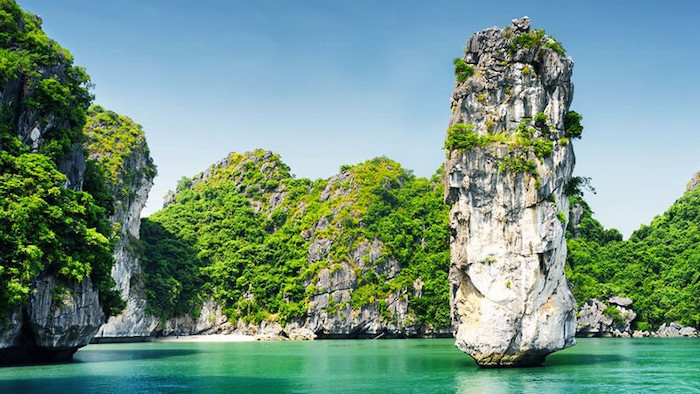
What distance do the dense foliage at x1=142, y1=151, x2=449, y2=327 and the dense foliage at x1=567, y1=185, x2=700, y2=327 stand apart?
19.9 meters

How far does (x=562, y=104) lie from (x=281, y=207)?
74.6 m

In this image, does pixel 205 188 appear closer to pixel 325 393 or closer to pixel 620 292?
pixel 620 292

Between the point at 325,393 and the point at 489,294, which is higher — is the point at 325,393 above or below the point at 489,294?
below

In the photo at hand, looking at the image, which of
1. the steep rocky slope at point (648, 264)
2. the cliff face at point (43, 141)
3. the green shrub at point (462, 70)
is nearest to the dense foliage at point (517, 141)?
the green shrub at point (462, 70)

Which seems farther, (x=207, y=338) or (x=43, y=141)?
(x=207, y=338)

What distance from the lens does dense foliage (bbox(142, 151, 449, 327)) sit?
269ft

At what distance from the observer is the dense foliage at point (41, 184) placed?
29969mm

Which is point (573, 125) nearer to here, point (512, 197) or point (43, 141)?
point (512, 197)

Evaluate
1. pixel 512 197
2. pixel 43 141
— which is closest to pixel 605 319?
pixel 512 197

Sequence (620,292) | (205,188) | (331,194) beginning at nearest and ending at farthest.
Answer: (620,292) < (331,194) < (205,188)

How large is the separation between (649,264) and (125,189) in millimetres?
71033

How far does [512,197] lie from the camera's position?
31734 mm

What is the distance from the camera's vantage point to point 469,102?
3369 cm

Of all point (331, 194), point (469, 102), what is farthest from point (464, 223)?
point (331, 194)
